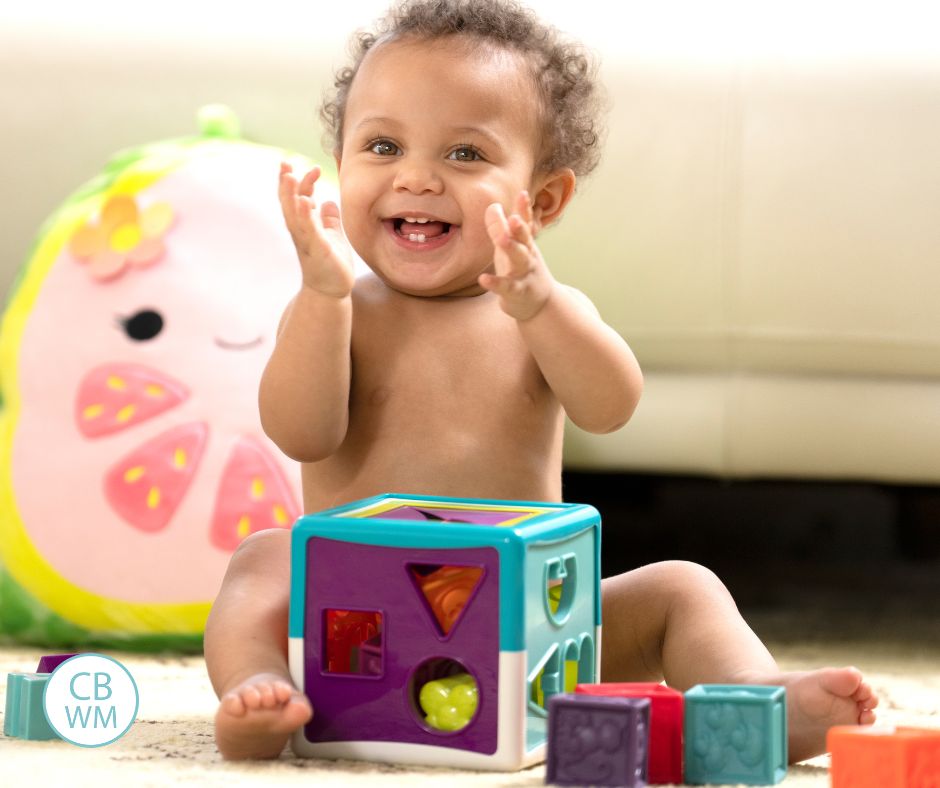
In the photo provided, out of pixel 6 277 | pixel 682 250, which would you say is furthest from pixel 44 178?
pixel 682 250

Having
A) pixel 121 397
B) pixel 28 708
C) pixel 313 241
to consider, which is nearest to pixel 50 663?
pixel 28 708

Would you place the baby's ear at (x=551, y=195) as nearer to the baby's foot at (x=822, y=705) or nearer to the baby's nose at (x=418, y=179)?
the baby's nose at (x=418, y=179)

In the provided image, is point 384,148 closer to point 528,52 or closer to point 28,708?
point 528,52

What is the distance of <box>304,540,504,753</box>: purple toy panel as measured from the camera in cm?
81

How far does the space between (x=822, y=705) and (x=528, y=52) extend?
51 cm

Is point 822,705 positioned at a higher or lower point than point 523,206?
lower

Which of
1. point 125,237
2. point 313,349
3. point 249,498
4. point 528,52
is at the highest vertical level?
point 528,52

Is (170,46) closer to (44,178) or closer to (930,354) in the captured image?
(44,178)

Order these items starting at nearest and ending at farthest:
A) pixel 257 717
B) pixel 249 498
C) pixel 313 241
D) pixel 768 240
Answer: pixel 257 717
pixel 313 241
pixel 249 498
pixel 768 240

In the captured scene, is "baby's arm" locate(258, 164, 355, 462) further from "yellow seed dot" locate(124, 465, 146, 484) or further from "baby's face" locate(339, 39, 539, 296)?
"yellow seed dot" locate(124, 465, 146, 484)

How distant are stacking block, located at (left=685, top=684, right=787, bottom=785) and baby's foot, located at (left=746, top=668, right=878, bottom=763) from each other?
0.18ft

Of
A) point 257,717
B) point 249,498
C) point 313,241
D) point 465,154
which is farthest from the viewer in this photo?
point 249,498

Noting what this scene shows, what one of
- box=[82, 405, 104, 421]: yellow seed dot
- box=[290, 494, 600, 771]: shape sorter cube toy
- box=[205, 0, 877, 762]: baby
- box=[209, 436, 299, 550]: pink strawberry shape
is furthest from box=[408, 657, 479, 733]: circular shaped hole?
box=[82, 405, 104, 421]: yellow seed dot

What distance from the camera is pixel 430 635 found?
0.82m
